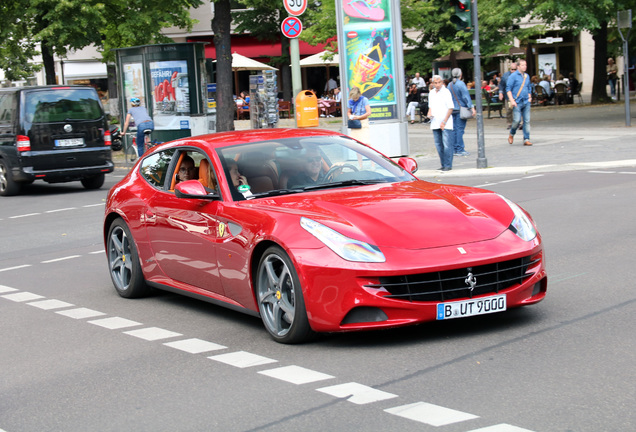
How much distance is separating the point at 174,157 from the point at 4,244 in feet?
18.8

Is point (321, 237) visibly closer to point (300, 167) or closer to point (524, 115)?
point (300, 167)

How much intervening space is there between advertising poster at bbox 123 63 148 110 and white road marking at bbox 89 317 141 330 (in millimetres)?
19916

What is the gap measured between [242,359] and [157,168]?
9.61 ft

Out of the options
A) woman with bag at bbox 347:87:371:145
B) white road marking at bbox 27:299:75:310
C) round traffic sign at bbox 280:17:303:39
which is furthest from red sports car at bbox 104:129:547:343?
round traffic sign at bbox 280:17:303:39

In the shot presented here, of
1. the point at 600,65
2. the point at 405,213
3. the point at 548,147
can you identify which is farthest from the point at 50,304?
the point at 600,65

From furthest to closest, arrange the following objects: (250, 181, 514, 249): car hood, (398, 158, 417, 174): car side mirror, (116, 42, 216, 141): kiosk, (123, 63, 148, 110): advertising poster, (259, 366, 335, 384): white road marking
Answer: (123, 63, 148, 110): advertising poster, (116, 42, 216, 141): kiosk, (398, 158, 417, 174): car side mirror, (250, 181, 514, 249): car hood, (259, 366, 335, 384): white road marking

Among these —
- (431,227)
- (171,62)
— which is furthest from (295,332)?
(171,62)

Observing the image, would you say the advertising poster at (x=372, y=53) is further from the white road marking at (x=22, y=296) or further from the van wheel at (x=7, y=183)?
the white road marking at (x=22, y=296)

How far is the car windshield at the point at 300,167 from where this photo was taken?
7.37 m

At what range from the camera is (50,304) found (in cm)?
868

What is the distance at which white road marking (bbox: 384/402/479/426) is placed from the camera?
Answer: 180 inches

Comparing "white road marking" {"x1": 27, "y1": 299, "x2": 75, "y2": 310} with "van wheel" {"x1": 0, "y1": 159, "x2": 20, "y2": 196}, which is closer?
"white road marking" {"x1": 27, "y1": 299, "x2": 75, "y2": 310}

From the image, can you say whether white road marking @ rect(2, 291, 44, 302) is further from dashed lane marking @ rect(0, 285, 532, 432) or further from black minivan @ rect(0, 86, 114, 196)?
black minivan @ rect(0, 86, 114, 196)

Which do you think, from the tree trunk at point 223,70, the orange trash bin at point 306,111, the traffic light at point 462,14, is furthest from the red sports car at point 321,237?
the orange trash bin at point 306,111
